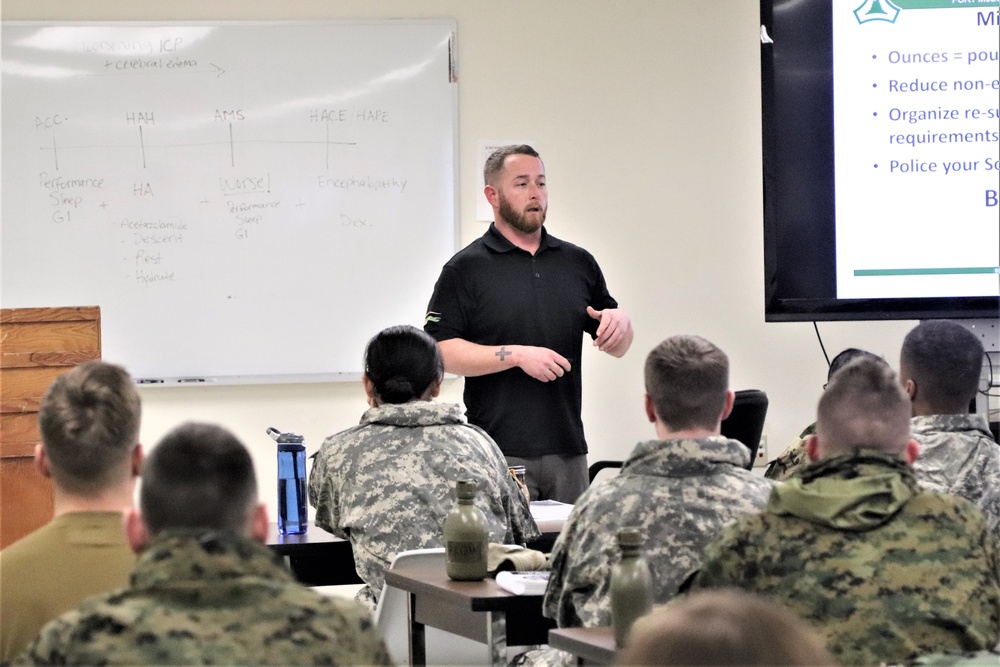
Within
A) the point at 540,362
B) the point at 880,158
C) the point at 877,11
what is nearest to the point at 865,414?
the point at 540,362

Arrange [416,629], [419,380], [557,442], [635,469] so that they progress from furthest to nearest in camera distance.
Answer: [557,442]
[419,380]
[416,629]
[635,469]

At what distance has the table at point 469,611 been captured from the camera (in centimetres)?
246

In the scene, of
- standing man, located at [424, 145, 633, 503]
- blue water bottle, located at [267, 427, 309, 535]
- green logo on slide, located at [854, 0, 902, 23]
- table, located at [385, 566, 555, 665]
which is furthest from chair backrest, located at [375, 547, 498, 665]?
green logo on slide, located at [854, 0, 902, 23]

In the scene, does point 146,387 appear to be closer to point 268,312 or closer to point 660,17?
point 268,312

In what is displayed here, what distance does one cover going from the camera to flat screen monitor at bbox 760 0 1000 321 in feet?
15.9

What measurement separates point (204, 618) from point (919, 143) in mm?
4128

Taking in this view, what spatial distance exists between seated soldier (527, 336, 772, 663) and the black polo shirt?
195 centimetres

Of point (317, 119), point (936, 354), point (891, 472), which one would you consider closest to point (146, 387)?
point (317, 119)

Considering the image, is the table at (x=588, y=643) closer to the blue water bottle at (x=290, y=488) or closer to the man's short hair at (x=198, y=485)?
the man's short hair at (x=198, y=485)

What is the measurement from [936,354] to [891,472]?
1.41 m

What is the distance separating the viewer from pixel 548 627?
284 centimetres

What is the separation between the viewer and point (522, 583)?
2516 millimetres

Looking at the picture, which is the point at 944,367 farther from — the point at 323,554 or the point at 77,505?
the point at 77,505

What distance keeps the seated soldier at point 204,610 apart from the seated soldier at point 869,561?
0.79 metres
